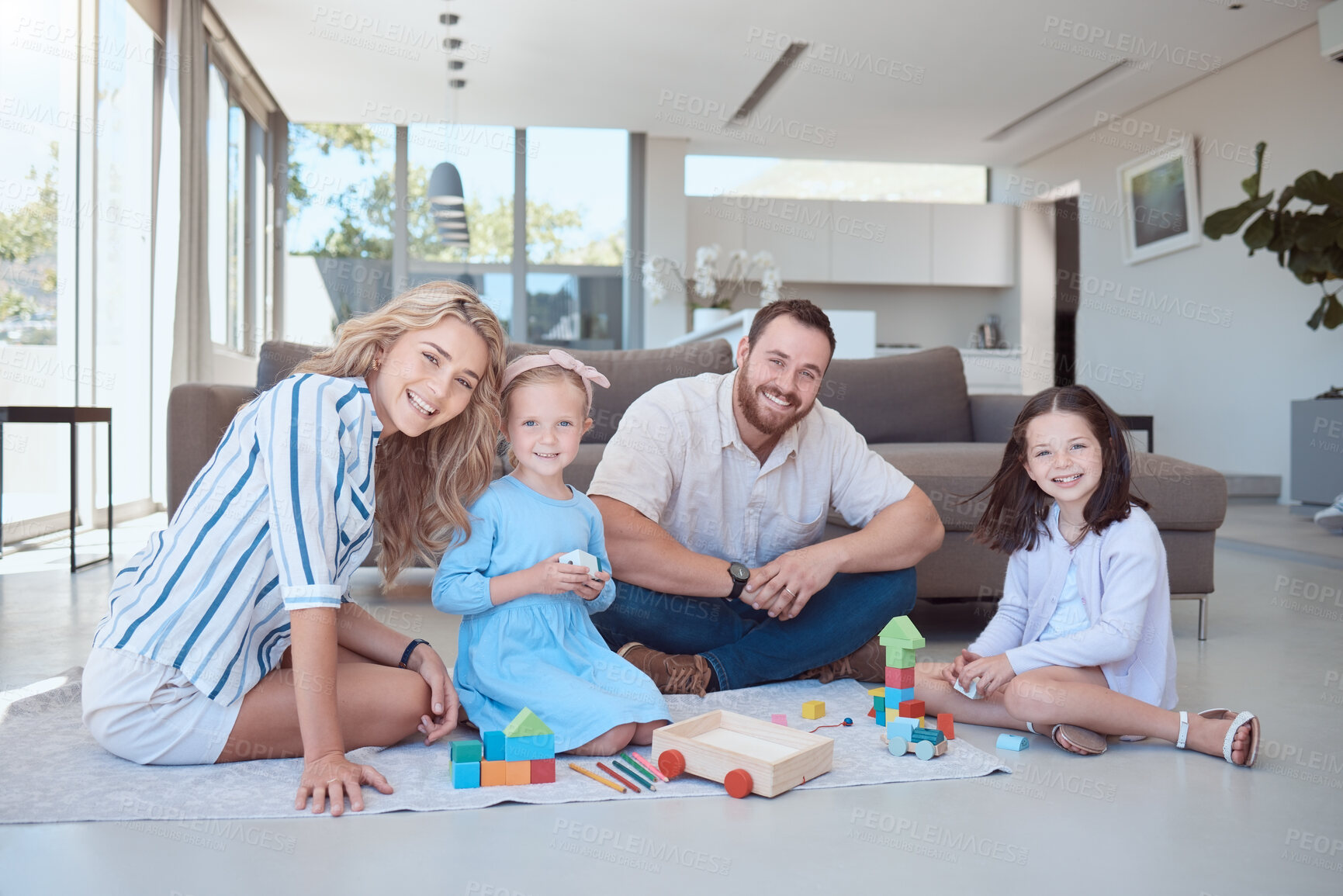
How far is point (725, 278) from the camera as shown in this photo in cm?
785

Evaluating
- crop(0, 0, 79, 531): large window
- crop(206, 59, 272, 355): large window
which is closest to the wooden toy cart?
crop(0, 0, 79, 531): large window

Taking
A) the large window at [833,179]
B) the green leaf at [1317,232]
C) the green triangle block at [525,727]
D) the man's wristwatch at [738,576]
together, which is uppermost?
the large window at [833,179]

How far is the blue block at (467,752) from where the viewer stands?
1.43 meters

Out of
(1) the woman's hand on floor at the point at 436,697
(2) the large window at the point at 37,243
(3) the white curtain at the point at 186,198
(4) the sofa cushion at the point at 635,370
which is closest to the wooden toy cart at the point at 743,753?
(1) the woman's hand on floor at the point at 436,697

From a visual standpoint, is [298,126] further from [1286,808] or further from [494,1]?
[1286,808]

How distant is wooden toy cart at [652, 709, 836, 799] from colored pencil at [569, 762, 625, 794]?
78 millimetres

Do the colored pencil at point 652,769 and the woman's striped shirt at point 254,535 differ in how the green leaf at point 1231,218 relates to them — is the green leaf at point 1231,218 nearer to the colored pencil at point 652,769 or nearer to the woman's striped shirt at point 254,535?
the colored pencil at point 652,769

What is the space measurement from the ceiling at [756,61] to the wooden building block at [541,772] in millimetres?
4743

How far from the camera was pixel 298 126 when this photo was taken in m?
7.81

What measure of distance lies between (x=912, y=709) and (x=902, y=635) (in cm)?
12

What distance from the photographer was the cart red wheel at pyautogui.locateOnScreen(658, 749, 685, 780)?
58.2 inches

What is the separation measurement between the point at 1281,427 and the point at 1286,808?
208 inches

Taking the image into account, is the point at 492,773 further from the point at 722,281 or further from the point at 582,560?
the point at 722,281

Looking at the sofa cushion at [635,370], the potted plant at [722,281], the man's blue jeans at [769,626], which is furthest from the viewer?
the potted plant at [722,281]
